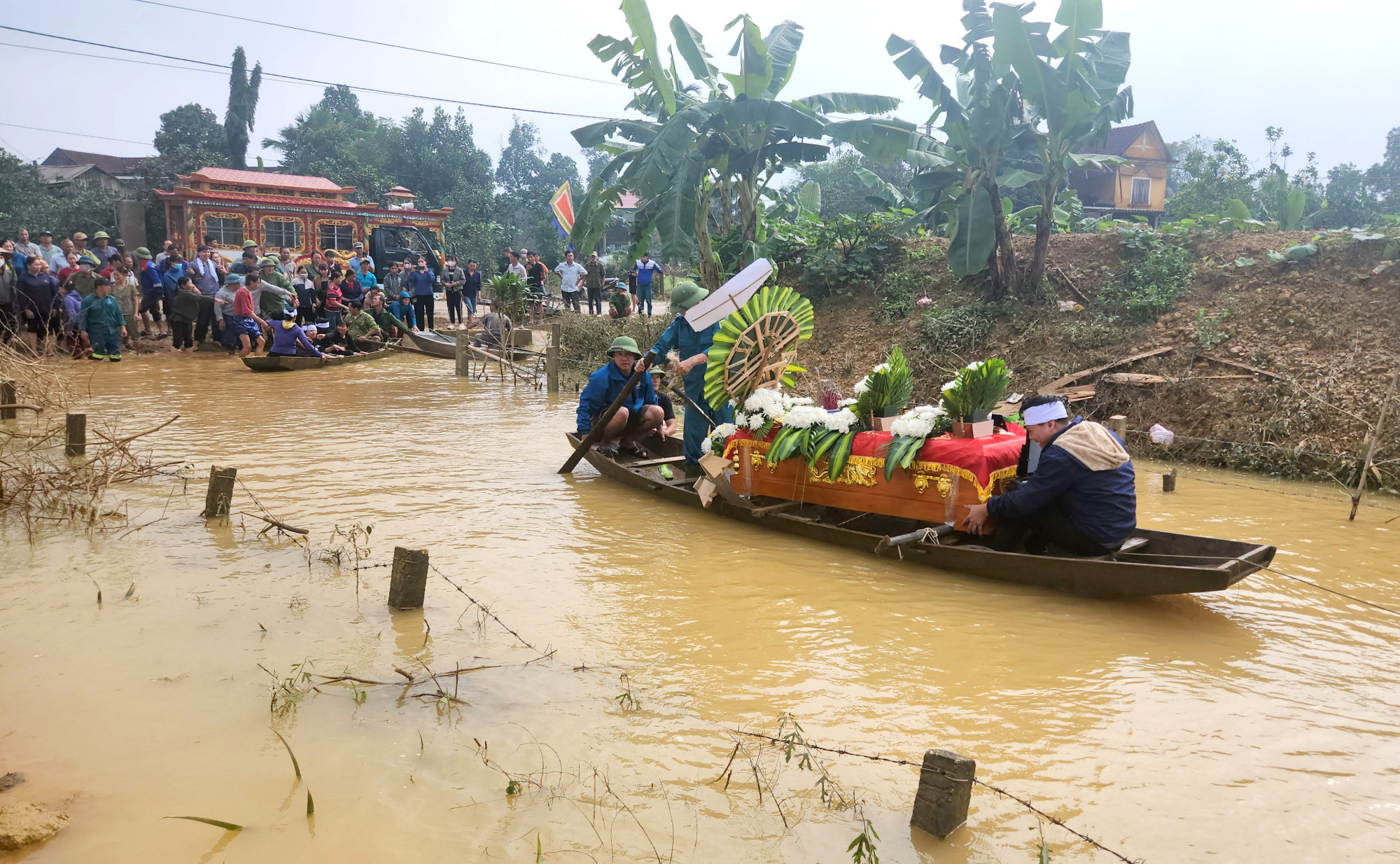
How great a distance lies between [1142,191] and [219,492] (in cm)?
3625

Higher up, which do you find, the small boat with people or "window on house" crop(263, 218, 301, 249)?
"window on house" crop(263, 218, 301, 249)

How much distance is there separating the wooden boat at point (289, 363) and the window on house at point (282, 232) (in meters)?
13.4

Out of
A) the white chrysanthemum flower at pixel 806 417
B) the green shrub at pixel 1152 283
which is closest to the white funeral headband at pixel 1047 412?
the white chrysanthemum flower at pixel 806 417

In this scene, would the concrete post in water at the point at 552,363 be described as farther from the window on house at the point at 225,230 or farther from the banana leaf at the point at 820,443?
the window on house at the point at 225,230

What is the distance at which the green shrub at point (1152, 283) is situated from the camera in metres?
13.4

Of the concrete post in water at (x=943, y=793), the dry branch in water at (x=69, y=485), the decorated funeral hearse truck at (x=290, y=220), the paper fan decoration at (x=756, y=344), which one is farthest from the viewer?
the decorated funeral hearse truck at (x=290, y=220)

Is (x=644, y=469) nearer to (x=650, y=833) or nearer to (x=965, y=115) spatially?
(x=650, y=833)

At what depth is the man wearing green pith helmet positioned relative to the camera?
8.38 metres

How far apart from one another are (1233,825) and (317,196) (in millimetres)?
32045

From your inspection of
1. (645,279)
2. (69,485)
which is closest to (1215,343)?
(645,279)

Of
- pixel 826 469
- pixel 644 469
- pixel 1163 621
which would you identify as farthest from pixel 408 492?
pixel 1163 621

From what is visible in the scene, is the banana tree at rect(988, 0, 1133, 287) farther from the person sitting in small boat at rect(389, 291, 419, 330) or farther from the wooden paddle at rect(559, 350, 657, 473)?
the person sitting in small boat at rect(389, 291, 419, 330)

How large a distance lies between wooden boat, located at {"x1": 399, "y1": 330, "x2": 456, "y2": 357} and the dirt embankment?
8260mm

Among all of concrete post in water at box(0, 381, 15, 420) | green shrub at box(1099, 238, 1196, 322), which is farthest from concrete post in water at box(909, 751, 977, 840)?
green shrub at box(1099, 238, 1196, 322)
